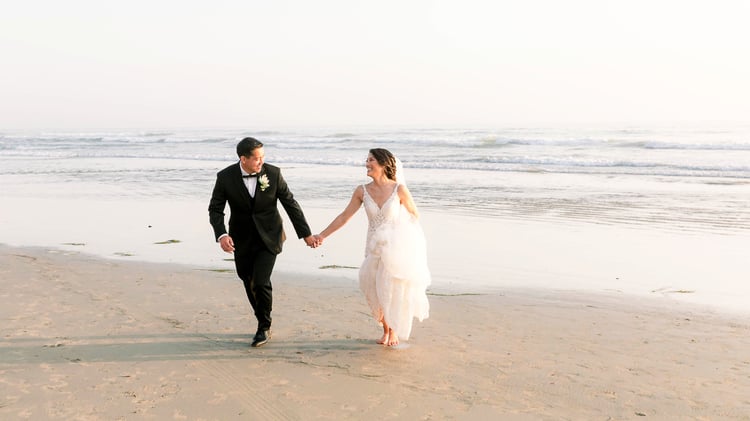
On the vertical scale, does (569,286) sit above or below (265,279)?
below

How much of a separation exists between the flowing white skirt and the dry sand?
1.04 ft

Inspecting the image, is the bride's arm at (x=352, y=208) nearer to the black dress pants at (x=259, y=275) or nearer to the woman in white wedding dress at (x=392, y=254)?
the woman in white wedding dress at (x=392, y=254)

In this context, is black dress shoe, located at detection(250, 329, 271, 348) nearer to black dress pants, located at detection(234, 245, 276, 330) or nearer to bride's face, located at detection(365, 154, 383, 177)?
black dress pants, located at detection(234, 245, 276, 330)

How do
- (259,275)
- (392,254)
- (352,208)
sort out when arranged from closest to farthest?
(392,254) < (259,275) < (352,208)

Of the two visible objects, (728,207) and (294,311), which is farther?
(728,207)

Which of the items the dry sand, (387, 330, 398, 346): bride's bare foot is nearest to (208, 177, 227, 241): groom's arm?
the dry sand

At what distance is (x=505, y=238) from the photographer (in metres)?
10.9

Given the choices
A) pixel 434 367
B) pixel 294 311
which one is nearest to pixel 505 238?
pixel 294 311

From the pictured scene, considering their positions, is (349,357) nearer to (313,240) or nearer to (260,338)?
(260,338)

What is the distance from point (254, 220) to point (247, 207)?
0.41 feet

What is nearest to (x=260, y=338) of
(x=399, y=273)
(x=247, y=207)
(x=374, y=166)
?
(x=247, y=207)

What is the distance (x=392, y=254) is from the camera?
5.64 metres

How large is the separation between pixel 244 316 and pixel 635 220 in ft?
27.6

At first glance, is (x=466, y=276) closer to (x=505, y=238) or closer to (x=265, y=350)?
(x=505, y=238)
